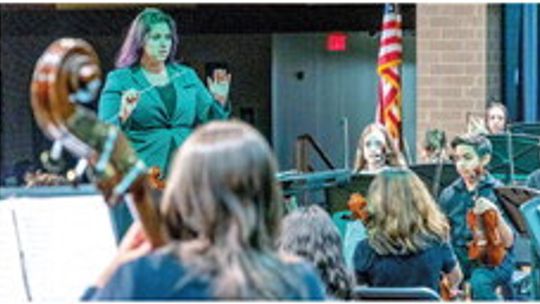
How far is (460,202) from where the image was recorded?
637cm

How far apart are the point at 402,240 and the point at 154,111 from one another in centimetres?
119

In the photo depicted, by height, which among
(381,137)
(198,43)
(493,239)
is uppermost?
(198,43)

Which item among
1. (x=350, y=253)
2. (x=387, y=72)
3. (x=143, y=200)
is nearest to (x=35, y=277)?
(x=143, y=200)

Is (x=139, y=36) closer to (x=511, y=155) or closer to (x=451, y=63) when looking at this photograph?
(x=511, y=155)

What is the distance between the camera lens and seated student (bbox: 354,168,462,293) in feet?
14.8

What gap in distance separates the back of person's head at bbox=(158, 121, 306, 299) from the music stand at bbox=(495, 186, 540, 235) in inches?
132

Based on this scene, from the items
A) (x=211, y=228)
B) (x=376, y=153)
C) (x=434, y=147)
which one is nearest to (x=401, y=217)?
(x=376, y=153)

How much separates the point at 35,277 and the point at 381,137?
3.79 m

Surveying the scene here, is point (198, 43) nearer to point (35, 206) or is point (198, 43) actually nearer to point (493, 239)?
point (493, 239)

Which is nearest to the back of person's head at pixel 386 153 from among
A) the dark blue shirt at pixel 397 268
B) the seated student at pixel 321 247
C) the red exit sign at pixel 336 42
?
the dark blue shirt at pixel 397 268

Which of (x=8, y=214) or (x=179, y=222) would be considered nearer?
(x=179, y=222)

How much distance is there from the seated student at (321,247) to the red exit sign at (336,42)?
981 centimetres

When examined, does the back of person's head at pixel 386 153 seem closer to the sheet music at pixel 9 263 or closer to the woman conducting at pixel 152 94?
the woman conducting at pixel 152 94

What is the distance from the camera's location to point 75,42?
210cm
